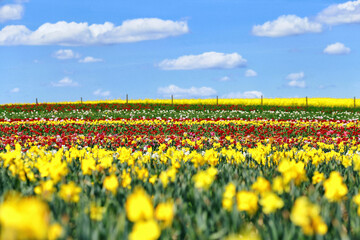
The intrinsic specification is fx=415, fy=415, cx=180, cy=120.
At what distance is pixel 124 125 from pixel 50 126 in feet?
10.2

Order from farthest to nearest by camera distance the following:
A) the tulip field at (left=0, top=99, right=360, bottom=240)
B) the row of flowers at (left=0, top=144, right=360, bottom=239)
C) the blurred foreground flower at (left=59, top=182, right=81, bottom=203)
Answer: the blurred foreground flower at (left=59, top=182, right=81, bottom=203) → the tulip field at (left=0, top=99, right=360, bottom=240) → the row of flowers at (left=0, top=144, right=360, bottom=239)

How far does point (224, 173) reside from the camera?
4621 mm

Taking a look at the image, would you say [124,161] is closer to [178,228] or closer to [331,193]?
[178,228]

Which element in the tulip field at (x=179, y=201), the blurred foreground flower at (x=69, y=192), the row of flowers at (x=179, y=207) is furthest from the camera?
the blurred foreground flower at (x=69, y=192)

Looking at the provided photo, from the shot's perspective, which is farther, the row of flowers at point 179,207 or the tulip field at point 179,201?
the tulip field at point 179,201

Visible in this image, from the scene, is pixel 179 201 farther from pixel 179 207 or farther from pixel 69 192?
pixel 69 192

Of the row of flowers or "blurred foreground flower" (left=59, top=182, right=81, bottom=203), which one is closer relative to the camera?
the row of flowers

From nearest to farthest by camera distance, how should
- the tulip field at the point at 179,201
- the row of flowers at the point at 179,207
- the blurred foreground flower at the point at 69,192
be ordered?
1. the row of flowers at the point at 179,207
2. the tulip field at the point at 179,201
3. the blurred foreground flower at the point at 69,192

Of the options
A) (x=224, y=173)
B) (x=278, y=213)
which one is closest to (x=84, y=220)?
(x=278, y=213)

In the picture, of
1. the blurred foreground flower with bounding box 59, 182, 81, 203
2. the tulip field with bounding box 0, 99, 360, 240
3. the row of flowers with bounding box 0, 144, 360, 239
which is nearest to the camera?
the row of flowers with bounding box 0, 144, 360, 239

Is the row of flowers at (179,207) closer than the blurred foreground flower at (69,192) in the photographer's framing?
Yes

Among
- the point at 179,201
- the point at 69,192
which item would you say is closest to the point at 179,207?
the point at 179,201

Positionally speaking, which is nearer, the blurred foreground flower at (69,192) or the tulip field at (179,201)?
the tulip field at (179,201)

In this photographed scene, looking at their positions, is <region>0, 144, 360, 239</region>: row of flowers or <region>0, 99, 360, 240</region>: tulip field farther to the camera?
<region>0, 99, 360, 240</region>: tulip field
